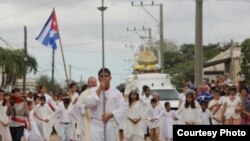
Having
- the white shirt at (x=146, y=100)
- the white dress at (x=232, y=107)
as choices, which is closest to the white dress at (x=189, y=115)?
the white dress at (x=232, y=107)

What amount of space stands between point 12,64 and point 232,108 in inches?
1666

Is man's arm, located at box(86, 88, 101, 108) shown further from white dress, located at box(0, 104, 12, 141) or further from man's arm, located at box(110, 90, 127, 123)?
white dress, located at box(0, 104, 12, 141)

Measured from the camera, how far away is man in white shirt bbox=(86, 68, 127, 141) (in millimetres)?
Result: 14258

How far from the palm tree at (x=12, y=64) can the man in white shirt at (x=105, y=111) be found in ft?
158

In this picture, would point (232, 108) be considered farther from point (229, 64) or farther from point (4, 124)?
point (229, 64)

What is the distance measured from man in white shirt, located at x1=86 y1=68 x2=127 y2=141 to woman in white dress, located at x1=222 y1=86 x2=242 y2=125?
8.91m

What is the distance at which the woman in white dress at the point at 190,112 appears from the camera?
22891mm

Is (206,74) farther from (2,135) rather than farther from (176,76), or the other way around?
(2,135)

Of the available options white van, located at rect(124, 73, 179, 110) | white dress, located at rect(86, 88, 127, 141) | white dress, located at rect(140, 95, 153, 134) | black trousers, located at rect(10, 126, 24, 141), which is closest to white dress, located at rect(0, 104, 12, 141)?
black trousers, located at rect(10, 126, 24, 141)

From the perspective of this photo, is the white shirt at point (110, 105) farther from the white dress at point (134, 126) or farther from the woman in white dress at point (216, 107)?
the woman in white dress at point (216, 107)

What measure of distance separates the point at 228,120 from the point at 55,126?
6.34 meters

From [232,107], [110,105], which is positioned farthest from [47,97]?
[110,105]

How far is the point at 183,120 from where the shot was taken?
22969mm

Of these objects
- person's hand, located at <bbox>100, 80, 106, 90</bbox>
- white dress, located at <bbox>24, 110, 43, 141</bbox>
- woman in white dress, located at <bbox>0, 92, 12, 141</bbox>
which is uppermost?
person's hand, located at <bbox>100, 80, 106, 90</bbox>
